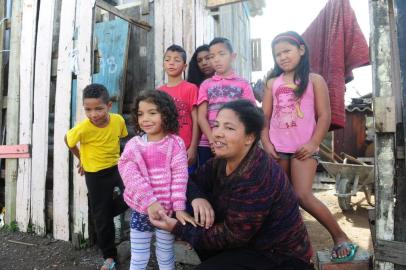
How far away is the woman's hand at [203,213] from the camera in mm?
1823

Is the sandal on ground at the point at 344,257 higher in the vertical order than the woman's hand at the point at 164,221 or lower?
lower

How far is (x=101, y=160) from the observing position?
318 cm

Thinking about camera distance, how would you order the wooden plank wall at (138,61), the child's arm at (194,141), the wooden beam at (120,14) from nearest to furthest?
the child's arm at (194,141) → the wooden beam at (120,14) → the wooden plank wall at (138,61)

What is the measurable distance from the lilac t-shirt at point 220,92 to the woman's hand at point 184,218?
108 centimetres

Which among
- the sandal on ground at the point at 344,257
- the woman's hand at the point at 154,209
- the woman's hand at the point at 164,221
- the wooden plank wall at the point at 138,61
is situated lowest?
the sandal on ground at the point at 344,257

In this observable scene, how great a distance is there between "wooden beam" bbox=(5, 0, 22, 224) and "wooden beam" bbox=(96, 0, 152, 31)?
149 cm

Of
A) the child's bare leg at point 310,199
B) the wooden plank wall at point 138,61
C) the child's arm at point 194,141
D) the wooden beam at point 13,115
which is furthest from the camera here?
the wooden plank wall at point 138,61

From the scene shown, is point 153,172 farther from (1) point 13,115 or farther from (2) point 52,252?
(1) point 13,115

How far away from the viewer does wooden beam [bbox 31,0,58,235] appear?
4.06 meters

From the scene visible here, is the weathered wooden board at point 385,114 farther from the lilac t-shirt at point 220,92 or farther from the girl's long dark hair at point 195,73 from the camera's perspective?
the girl's long dark hair at point 195,73

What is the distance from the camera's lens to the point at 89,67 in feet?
12.2

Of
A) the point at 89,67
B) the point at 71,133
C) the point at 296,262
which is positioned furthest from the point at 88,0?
the point at 296,262

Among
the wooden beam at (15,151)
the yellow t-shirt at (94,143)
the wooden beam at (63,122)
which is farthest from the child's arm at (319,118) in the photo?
the wooden beam at (15,151)

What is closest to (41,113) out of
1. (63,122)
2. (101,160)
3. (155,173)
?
(63,122)
